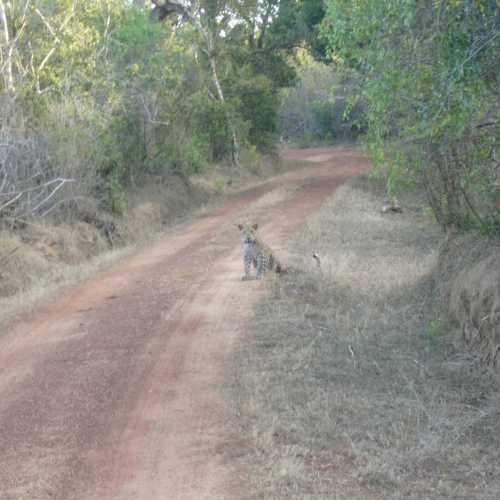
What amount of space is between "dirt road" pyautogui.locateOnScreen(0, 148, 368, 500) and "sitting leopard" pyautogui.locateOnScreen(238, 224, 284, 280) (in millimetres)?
359

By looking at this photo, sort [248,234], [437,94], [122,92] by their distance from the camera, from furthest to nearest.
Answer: [122,92] < [248,234] < [437,94]

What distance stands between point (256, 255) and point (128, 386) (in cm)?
502

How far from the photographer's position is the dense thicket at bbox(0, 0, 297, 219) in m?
17.4

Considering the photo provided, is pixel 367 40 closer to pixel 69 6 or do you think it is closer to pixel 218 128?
pixel 69 6

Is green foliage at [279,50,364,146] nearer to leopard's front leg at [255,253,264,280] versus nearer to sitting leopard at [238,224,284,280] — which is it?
sitting leopard at [238,224,284,280]

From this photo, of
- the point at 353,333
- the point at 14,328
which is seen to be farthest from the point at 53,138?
the point at 353,333

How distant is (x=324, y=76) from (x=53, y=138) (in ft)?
103

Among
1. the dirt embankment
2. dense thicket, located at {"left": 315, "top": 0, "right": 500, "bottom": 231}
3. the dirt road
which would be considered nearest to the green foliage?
the dirt embankment

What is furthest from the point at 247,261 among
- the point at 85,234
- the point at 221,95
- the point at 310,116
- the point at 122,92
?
the point at 310,116

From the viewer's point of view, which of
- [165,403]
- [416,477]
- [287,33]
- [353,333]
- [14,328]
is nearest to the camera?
[416,477]

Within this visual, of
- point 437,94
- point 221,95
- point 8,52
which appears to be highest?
point 8,52

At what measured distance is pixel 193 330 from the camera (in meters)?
10.2

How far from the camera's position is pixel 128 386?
320 inches

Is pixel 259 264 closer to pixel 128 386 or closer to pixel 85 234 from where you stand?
pixel 128 386
